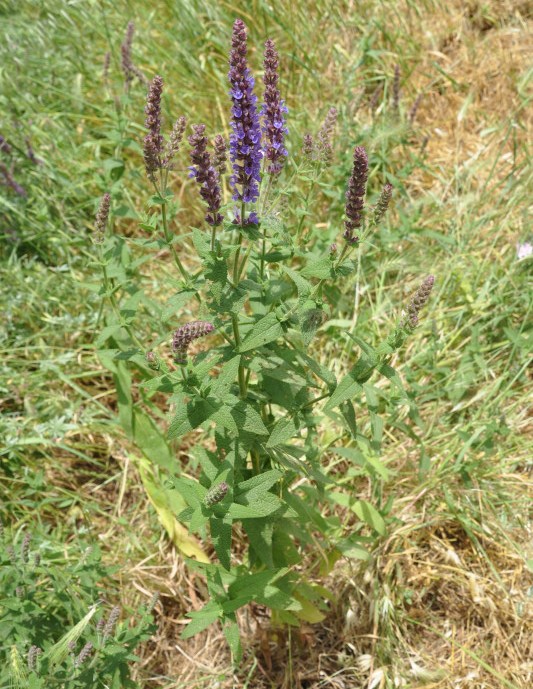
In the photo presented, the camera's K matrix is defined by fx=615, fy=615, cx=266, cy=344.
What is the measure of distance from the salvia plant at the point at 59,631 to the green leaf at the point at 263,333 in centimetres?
106

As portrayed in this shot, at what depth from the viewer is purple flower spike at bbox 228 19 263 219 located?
178 cm

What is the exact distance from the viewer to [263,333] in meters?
2.00

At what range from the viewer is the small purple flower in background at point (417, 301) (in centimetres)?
191

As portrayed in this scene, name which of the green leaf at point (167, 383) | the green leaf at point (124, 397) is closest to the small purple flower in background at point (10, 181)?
the green leaf at point (124, 397)

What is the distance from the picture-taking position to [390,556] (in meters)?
2.94

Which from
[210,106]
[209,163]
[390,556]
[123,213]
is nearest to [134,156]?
[210,106]

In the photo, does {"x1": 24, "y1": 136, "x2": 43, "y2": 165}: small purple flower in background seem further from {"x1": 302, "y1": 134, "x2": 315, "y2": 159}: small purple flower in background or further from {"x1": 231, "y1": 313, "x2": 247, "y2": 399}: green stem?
{"x1": 231, "y1": 313, "x2": 247, "y2": 399}: green stem

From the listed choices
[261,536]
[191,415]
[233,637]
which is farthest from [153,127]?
[233,637]

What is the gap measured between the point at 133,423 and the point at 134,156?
2468mm

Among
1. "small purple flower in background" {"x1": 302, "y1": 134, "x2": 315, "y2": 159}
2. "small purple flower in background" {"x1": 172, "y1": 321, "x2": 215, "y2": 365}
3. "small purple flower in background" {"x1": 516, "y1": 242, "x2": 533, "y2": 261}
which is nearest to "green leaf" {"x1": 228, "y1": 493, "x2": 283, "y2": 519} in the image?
"small purple flower in background" {"x1": 172, "y1": 321, "x2": 215, "y2": 365}

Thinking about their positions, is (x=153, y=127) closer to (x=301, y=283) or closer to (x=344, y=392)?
(x=301, y=283)

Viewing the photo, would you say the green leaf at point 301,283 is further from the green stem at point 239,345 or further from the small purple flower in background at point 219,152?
the small purple flower in background at point 219,152

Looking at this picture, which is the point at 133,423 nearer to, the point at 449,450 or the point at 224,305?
the point at 224,305

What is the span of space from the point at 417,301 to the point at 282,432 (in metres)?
0.62
